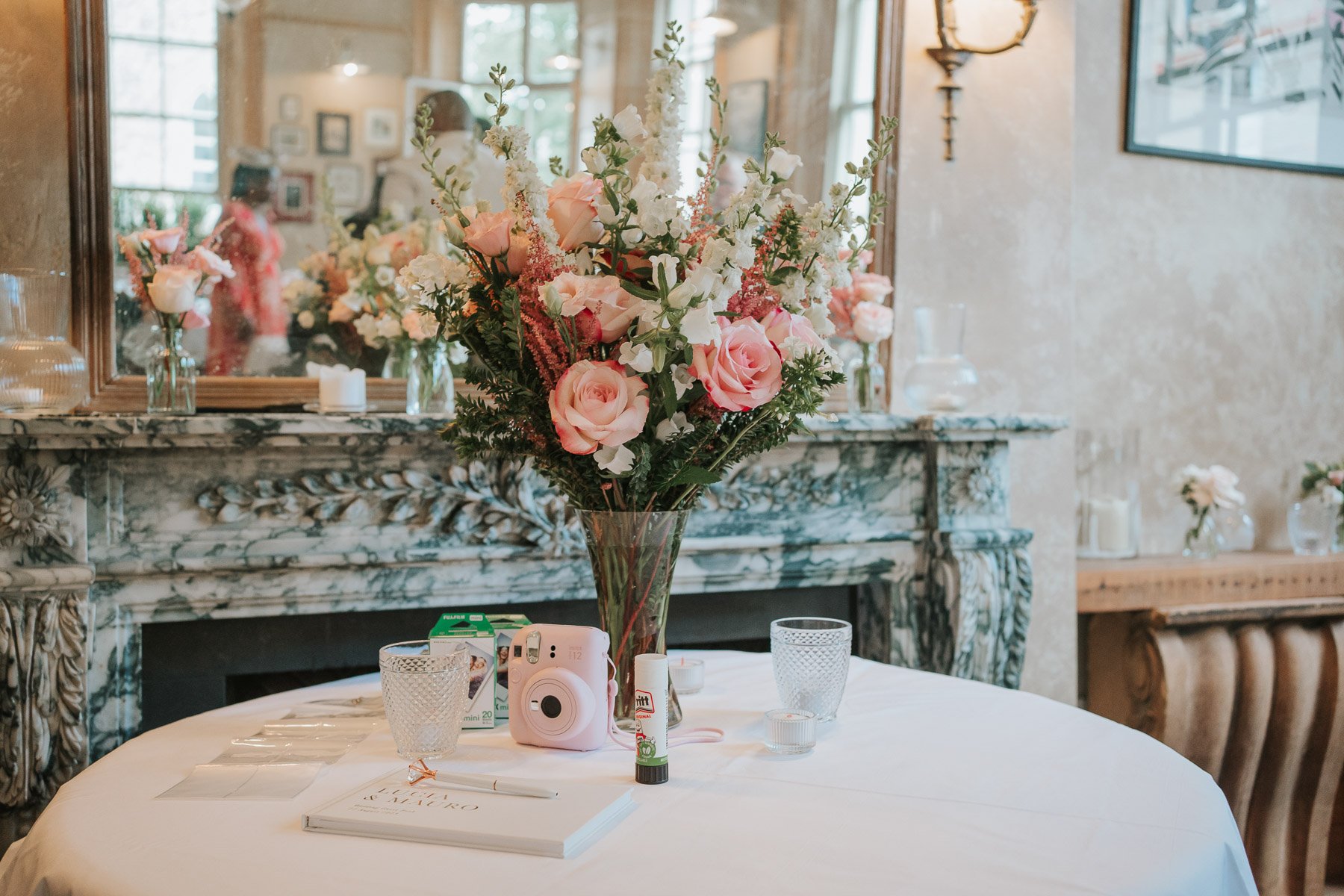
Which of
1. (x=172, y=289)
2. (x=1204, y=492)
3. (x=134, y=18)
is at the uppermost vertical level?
(x=134, y=18)

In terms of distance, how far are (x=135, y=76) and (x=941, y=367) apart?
163cm

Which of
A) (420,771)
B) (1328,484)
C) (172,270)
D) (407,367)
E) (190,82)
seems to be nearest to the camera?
(420,771)

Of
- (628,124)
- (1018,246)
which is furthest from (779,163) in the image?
(1018,246)

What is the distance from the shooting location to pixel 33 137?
6.23 feet

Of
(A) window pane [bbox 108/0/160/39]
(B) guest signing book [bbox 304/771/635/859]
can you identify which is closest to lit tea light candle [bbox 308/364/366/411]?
(A) window pane [bbox 108/0/160/39]

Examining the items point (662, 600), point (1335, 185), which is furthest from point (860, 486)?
point (1335, 185)

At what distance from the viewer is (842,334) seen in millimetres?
2359

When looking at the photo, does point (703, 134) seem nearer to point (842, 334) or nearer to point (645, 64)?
point (645, 64)

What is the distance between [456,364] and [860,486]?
0.86 metres

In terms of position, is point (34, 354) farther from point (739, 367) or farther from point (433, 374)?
point (739, 367)

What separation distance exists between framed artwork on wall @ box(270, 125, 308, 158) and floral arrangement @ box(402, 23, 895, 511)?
3.22 feet

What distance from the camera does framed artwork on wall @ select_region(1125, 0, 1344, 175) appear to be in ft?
9.41

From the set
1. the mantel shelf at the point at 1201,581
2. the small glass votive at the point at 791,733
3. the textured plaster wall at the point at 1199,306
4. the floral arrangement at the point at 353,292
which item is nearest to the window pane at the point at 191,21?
the floral arrangement at the point at 353,292

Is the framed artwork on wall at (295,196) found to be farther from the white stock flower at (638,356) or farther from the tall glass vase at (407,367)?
the white stock flower at (638,356)
